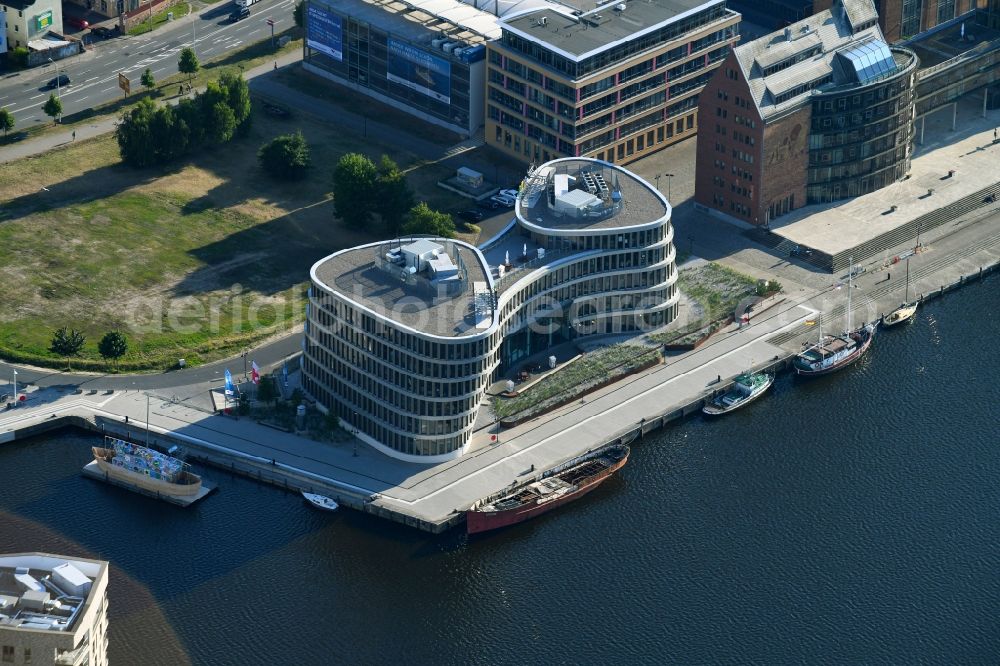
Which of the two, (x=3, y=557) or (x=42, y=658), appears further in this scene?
(x=3, y=557)
